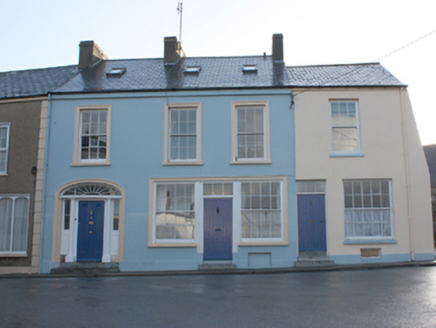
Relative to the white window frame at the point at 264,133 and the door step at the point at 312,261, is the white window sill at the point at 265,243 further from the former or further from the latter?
the white window frame at the point at 264,133

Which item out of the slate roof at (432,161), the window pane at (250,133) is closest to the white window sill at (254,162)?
the window pane at (250,133)

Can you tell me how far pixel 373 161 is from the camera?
15.1 meters

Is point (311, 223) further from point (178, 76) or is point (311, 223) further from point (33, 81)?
point (33, 81)

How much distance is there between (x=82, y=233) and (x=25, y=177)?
9.69ft

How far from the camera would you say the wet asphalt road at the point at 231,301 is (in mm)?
7164

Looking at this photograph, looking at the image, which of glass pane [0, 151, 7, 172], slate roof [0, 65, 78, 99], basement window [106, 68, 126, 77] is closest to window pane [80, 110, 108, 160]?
slate roof [0, 65, 78, 99]

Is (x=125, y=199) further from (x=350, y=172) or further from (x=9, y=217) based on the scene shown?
(x=350, y=172)

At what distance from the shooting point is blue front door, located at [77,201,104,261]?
1510cm

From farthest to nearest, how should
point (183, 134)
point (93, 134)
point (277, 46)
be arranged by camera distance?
point (277, 46), point (93, 134), point (183, 134)

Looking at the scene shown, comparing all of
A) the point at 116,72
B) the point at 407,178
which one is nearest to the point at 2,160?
the point at 116,72

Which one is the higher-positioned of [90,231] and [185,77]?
[185,77]

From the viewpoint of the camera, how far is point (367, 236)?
14.9 metres

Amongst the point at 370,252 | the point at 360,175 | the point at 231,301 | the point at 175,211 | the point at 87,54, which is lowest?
the point at 231,301

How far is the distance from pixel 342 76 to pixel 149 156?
7.84 meters
